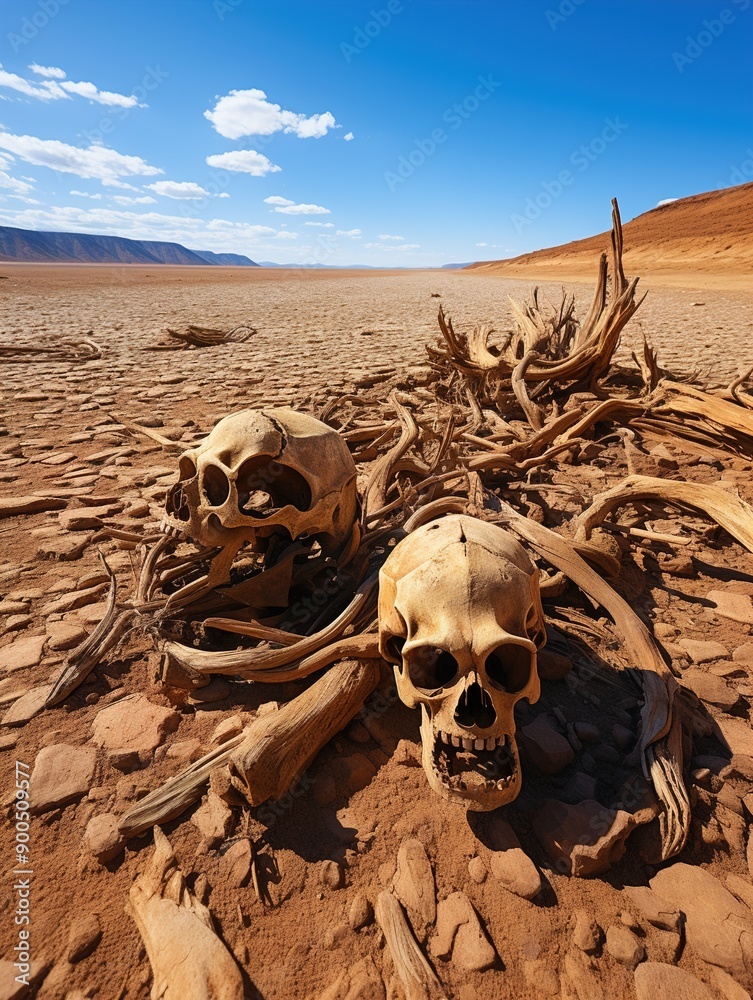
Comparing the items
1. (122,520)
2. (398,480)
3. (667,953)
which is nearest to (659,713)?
(667,953)

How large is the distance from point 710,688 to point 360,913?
1.57 meters

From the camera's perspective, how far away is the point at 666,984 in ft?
3.98

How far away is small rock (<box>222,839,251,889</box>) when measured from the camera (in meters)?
1.44

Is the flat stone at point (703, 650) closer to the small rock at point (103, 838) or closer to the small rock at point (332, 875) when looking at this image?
the small rock at point (332, 875)

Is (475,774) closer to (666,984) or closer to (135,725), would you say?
(666,984)

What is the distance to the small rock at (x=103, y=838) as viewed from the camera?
150cm

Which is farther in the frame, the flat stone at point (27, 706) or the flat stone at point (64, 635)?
the flat stone at point (64, 635)

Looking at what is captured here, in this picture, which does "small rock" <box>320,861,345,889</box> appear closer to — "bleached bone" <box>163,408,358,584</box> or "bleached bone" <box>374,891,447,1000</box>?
"bleached bone" <box>374,891,447,1000</box>

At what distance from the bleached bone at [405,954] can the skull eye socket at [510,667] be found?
0.67 metres

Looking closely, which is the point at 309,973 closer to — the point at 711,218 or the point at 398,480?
the point at 398,480

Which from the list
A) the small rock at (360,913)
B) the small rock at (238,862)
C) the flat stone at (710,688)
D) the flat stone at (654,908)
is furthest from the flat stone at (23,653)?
the flat stone at (710,688)

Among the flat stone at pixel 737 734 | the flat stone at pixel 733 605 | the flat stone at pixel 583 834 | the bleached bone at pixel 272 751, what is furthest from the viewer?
the flat stone at pixel 733 605

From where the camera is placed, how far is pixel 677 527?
3094 mm

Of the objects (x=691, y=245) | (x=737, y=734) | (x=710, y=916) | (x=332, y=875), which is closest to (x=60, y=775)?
(x=332, y=875)
